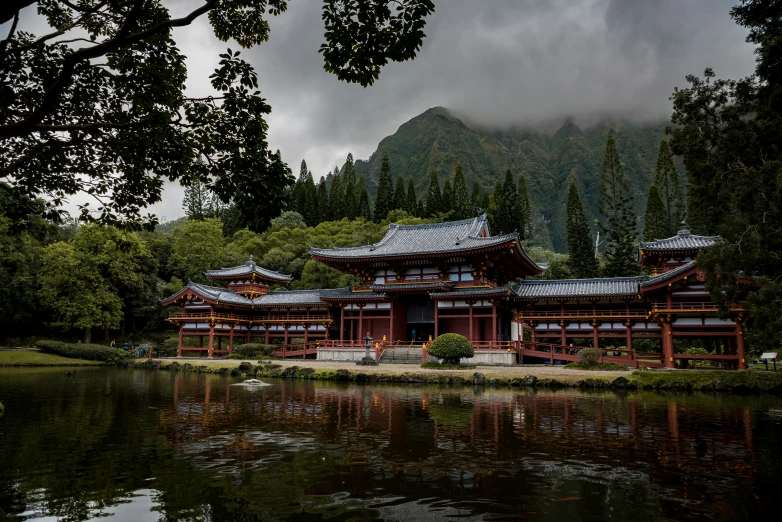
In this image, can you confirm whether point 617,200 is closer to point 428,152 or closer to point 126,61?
point 126,61

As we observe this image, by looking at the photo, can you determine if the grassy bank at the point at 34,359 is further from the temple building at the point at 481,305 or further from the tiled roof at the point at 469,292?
the tiled roof at the point at 469,292

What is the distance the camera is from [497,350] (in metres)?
31.3

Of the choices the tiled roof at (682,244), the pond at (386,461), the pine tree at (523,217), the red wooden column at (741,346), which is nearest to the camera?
the pond at (386,461)

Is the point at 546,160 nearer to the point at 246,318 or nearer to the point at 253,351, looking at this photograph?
the point at 246,318

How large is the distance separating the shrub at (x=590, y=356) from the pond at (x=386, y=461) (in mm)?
10517

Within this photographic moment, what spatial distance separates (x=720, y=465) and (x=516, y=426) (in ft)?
15.2

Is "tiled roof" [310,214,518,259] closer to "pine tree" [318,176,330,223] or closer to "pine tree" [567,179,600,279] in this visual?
"pine tree" [567,179,600,279]

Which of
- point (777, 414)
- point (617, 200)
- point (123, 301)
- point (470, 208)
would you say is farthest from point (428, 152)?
point (777, 414)

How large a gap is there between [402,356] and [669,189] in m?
43.0

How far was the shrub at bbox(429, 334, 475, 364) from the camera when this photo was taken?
1110 inches

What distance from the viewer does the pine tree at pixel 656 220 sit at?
178ft

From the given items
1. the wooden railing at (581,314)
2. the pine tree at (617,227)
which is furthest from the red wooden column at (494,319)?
the pine tree at (617,227)

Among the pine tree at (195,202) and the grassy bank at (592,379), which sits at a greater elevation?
the pine tree at (195,202)

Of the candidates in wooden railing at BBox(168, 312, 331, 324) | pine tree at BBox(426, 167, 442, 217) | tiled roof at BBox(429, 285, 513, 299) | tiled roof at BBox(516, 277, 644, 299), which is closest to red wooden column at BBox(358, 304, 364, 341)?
wooden railing at BBox(168, 312, 331, 324)
